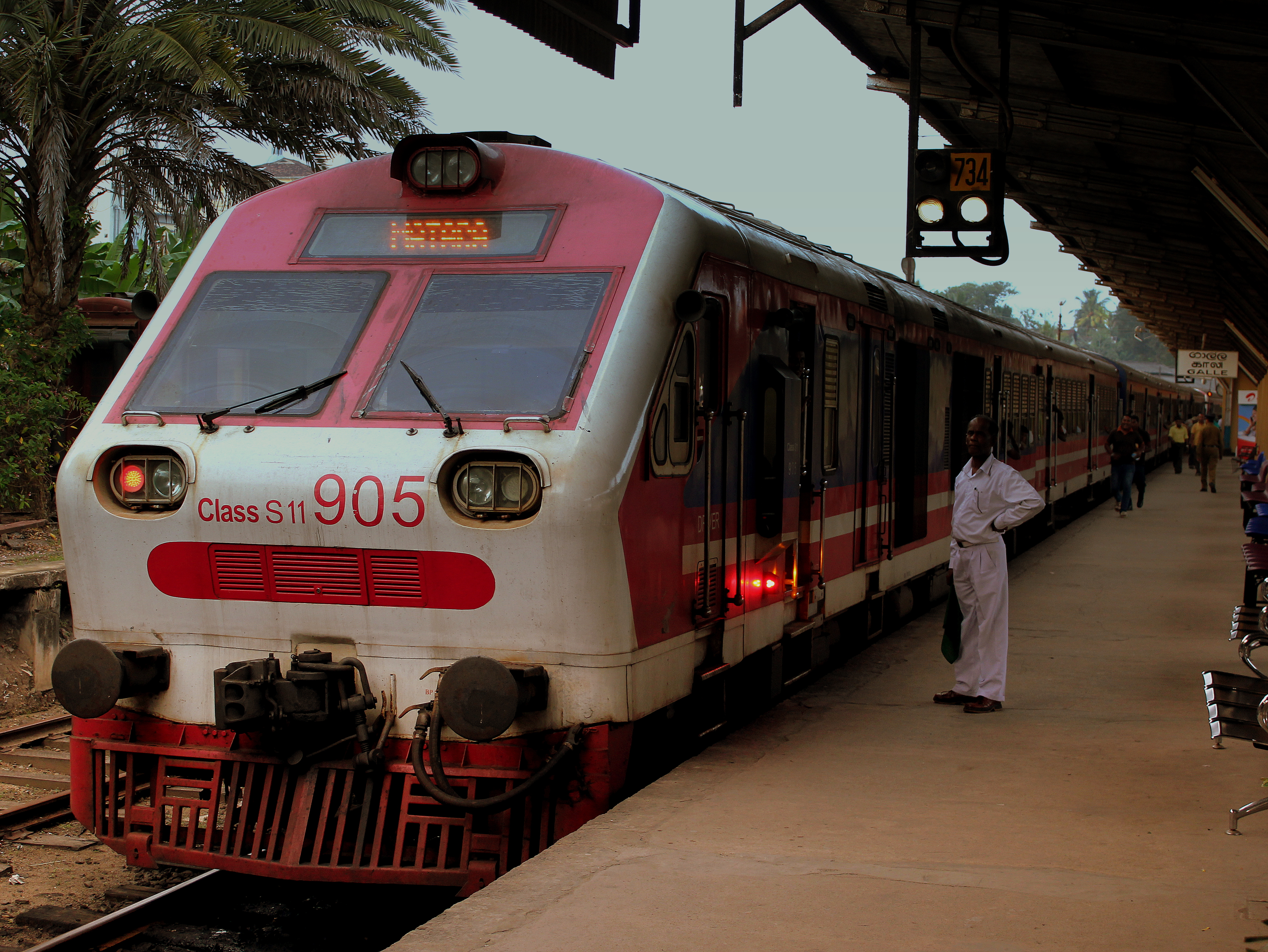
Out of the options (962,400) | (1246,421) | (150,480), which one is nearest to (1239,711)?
(150,480)

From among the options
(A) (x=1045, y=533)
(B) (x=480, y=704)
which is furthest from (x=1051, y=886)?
(A) (x=1045, y=533)

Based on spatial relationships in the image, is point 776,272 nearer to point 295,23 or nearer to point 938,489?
point 938,489

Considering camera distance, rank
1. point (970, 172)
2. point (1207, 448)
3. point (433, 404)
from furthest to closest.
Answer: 1. point (1207, 448)
2. point (970, 172)
3. point (433, 404)

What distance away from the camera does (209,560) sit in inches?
220

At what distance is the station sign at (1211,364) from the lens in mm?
31500

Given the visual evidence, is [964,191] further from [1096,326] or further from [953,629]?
[1096,326]

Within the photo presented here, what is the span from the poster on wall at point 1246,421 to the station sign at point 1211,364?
823 mm

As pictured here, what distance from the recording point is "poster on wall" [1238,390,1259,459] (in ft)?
102

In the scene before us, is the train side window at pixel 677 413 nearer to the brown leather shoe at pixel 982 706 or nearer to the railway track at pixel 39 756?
the brown leather shoe at pixel 982 706

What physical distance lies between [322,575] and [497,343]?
46.0 inches

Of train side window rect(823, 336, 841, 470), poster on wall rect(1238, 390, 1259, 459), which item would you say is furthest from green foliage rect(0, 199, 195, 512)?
poster on wall rect(1238, 390, 1259, 459)

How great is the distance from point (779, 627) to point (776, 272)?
6.26 feet

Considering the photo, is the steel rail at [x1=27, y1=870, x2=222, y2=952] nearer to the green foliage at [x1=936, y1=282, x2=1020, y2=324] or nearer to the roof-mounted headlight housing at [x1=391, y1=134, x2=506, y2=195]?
the roof-mounted headlight housing at [x1=391, y1=134, x2=506, y2=195]

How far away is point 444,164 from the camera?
20.1ft
